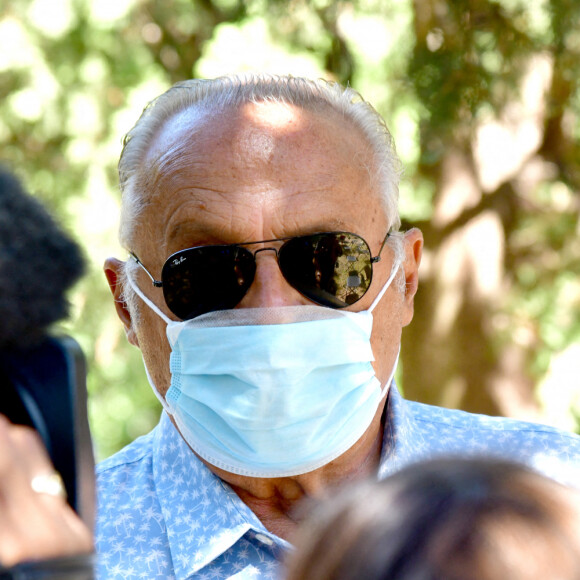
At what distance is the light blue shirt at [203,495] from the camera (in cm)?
205

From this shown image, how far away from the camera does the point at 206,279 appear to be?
7.24 feet

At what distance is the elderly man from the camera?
81.9 inches

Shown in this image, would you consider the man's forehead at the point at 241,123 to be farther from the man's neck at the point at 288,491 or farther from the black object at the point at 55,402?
the black object at the point at 55,402

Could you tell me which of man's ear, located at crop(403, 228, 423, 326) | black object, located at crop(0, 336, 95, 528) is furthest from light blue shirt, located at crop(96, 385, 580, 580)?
black object, located at crop(0, 336, 95, 528)

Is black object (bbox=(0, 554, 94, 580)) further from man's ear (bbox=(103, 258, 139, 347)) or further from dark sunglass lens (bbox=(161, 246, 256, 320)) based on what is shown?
man's ear (bbox=(103, 258, 139, 347))

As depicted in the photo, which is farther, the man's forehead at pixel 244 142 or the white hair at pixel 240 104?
the white hair at pixel 240 104

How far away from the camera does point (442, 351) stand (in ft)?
18.5

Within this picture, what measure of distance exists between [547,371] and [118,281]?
3689 millimetres

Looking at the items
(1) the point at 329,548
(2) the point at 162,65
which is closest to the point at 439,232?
(2) the point at 162,65

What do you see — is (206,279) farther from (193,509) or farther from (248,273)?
(193,509)

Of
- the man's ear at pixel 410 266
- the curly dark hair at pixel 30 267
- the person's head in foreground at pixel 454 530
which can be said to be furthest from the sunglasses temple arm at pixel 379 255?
the curly dark hair at pixel 30 267

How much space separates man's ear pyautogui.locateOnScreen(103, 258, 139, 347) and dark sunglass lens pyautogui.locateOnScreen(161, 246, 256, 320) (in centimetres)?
35

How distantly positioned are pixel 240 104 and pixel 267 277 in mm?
549

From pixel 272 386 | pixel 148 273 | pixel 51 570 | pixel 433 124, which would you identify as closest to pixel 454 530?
pixel 51 570
